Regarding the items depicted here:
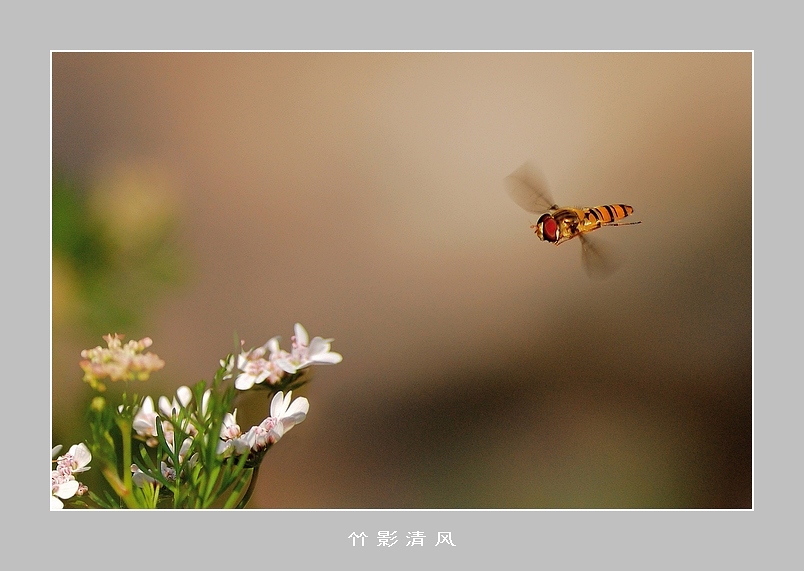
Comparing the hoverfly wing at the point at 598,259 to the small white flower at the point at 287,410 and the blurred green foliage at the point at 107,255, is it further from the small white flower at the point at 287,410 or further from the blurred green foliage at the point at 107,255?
the blurred green foliage at the point at 107,255

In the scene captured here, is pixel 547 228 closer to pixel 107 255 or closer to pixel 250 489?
pixel 250 489

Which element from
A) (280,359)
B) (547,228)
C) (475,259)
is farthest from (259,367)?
(547,228)

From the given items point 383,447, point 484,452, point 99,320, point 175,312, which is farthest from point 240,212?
point 484,452

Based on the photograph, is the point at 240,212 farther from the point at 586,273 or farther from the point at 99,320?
the point at 586,273

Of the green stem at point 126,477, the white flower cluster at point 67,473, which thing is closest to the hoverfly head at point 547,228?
the green stem at point 126,477

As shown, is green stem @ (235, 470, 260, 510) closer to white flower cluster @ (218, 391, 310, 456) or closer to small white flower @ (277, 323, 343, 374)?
white flower cluster @ (218, 391, 310, 456)
